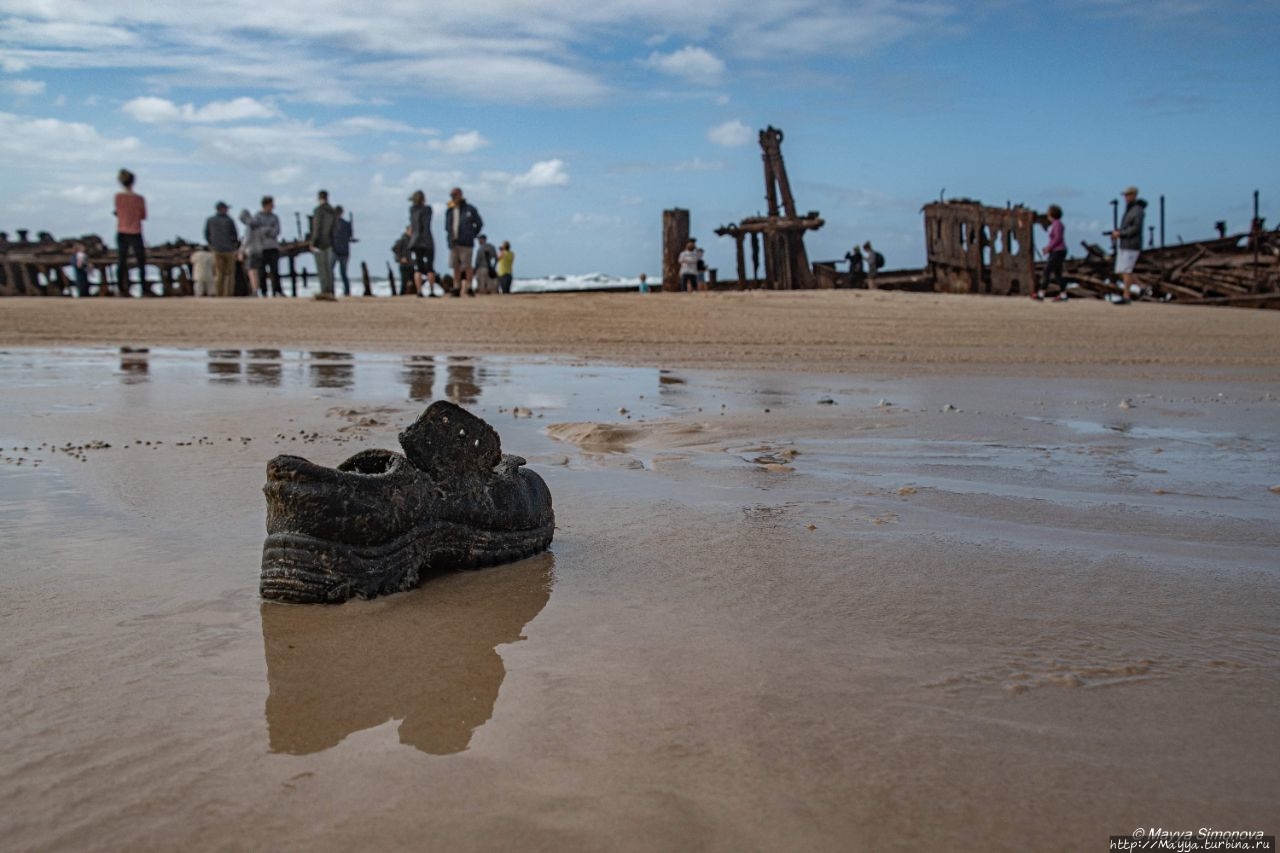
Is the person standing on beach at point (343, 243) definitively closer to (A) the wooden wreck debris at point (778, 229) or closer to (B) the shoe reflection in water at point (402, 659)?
(A) the wooden wreck debris at point (778, 229)

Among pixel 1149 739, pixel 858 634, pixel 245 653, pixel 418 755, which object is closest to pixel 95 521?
pixel 245 653

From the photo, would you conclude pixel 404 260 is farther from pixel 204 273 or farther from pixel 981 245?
pixel 981 245

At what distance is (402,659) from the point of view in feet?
6.85

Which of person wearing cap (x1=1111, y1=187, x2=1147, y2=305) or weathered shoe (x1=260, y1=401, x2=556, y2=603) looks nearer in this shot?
weathered shoe (x1=260, y1=401, x2=556, y2=603)

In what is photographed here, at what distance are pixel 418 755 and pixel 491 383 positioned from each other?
240 inches

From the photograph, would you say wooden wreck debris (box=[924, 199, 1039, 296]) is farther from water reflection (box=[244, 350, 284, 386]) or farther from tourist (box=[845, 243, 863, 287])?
water reflection (box=[244, 350, 284, 386])

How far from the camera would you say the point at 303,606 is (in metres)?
2.39

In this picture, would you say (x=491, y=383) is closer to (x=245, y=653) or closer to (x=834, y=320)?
(x=245, y=653)

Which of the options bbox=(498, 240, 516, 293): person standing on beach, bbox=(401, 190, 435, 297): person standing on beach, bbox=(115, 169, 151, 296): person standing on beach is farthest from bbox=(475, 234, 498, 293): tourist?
bbox=(115, 169, 151, 296): person standing on beach

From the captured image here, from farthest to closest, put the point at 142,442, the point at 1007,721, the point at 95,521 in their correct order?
the point at 142,442 < the point at 95,521 < the point at 1007,721

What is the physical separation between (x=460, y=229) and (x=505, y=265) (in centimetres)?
733

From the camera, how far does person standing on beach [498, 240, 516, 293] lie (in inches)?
976

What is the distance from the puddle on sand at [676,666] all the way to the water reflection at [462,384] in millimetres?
2274

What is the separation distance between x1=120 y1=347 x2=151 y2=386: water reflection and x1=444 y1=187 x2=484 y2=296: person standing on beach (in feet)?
24.4
